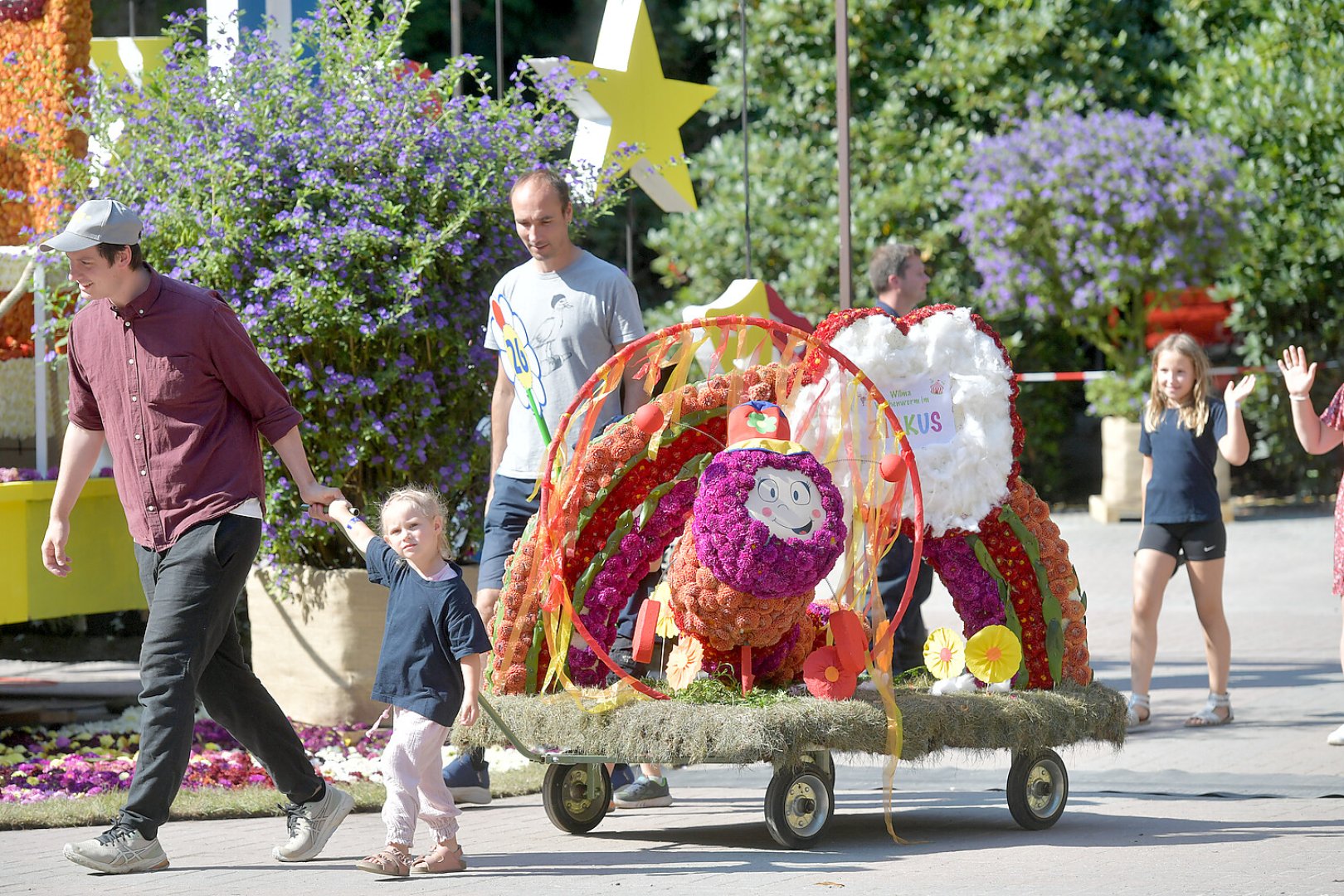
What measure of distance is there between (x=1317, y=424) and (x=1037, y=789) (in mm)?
2255

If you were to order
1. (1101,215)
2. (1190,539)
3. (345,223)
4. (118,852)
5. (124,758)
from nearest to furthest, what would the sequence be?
1. (118,852)
2. (124,758)
3. (345,223)
4. (1190,539)
5. (1101,215)

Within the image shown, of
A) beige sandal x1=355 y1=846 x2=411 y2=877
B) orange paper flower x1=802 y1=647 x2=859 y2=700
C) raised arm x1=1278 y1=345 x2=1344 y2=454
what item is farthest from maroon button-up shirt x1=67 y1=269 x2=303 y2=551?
raised arm x1=1278 y1=345 x2=1344 y2=454

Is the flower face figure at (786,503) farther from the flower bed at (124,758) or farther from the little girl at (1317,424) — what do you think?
the little girl at (1317,424)

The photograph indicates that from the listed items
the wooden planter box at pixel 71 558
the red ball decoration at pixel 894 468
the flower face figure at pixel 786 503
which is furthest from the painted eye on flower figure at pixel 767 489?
the wooden planter box at pixel 71 558

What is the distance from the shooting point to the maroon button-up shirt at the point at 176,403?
5004mm

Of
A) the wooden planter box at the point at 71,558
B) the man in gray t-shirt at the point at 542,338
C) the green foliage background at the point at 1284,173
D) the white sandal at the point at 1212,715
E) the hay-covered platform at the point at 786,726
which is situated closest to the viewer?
the hay-covered platform at the point at 786,726

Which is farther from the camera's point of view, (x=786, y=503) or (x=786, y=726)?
(x=786, y=503)

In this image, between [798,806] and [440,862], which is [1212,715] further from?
[440,862]

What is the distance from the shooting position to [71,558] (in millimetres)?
7590

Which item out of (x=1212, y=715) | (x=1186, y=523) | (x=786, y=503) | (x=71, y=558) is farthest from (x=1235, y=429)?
(x=71, y=558)

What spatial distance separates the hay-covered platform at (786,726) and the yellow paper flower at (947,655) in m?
0.11

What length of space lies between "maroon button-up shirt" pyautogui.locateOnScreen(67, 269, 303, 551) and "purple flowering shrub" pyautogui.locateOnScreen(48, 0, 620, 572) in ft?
6.50

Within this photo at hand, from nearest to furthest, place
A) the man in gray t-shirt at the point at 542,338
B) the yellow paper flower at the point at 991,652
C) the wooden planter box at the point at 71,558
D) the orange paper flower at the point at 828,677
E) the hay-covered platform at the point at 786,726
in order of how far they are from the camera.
→ the hay-covered platform at the point at 786,726 → the orange paper flower at the point at 828,677 → the yellow paper flower at the point at 991,652 → the man in gray t-shirt at the point at 542,338 → the wooden planter box at the point at 71,558

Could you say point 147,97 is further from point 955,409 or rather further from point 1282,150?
point 1282,150
